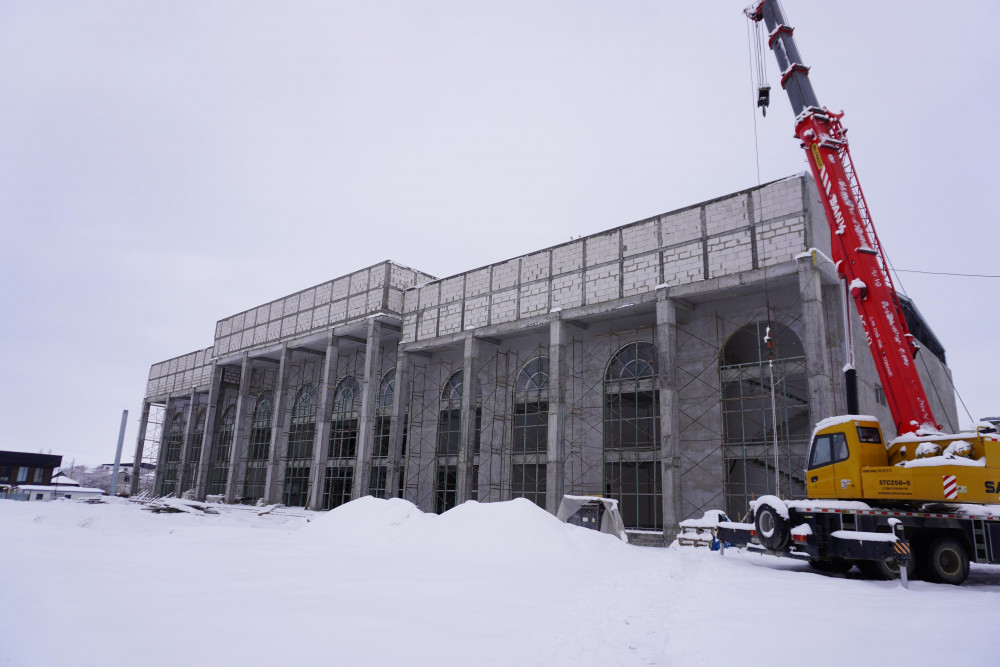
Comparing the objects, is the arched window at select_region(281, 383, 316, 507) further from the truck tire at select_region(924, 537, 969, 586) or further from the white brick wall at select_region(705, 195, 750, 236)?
the truck tire at select_region(924, 537, 969, 586)

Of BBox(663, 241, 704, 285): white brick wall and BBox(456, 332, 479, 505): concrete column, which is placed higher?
BBox(663, 241, 704, 285): white brick wall

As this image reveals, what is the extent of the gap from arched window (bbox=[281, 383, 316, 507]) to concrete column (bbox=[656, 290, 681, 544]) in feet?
83.7

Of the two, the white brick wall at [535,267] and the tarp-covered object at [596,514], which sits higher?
the white brick wall at [535,267]

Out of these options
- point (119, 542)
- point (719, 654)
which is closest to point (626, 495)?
point (119, 542)

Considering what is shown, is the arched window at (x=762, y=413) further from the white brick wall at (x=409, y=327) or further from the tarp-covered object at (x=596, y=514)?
the white brick wall at (x=409, y=327)

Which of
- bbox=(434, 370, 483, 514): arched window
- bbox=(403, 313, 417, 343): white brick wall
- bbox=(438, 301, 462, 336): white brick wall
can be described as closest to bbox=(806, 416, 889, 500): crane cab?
bbox=(438, 301, 462, 336): white brick wall

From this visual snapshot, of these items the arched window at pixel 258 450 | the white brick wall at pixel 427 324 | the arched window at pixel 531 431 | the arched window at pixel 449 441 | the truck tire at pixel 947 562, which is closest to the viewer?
the truck tire at pixel 947 562

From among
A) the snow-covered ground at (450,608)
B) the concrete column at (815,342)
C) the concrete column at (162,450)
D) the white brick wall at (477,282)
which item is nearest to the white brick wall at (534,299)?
the white brick wall at (477,282)

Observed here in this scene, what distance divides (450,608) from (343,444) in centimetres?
3224

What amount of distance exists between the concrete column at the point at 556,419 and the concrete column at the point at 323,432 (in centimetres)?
1536

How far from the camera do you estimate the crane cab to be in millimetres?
12273

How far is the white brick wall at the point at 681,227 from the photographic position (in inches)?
881

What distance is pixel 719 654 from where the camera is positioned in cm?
561

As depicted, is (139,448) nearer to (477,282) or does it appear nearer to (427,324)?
(427,324)
